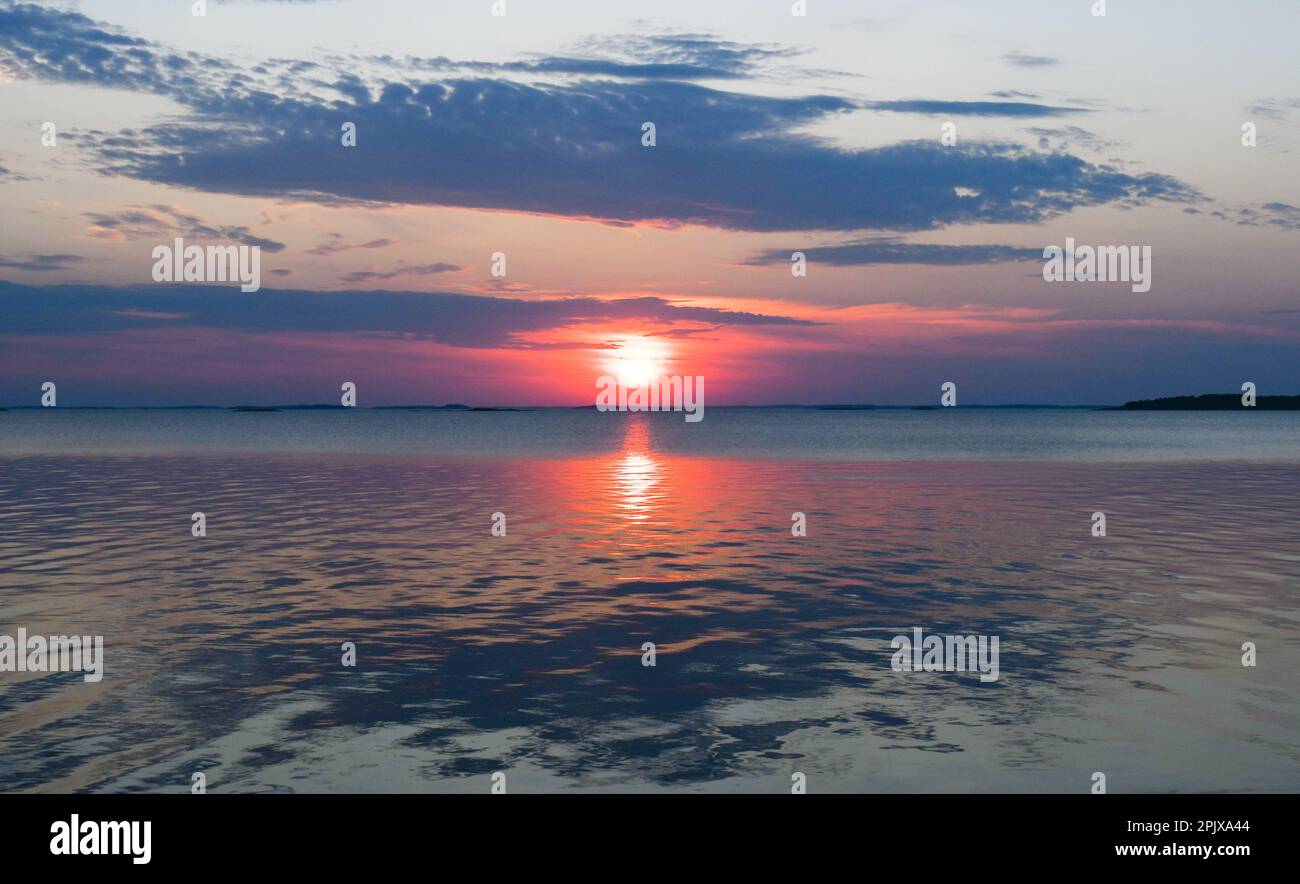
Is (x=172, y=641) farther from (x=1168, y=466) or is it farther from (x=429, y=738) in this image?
(x=1168, y=466)

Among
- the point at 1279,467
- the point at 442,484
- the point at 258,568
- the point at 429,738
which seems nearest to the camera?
the point at 429,738

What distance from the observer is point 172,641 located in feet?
54.0

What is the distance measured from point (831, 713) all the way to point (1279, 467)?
62.7 metres

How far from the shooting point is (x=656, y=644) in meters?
16.3

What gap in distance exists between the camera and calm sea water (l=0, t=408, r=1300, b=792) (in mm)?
10867

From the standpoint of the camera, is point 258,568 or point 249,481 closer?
point 258,568

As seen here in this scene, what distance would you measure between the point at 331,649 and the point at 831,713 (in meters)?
7.71

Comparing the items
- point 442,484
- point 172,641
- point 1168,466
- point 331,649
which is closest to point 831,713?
point 331,649

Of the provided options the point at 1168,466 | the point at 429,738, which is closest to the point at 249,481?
the point at 429,738

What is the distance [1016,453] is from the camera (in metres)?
87.4

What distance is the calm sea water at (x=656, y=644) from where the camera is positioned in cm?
1087
